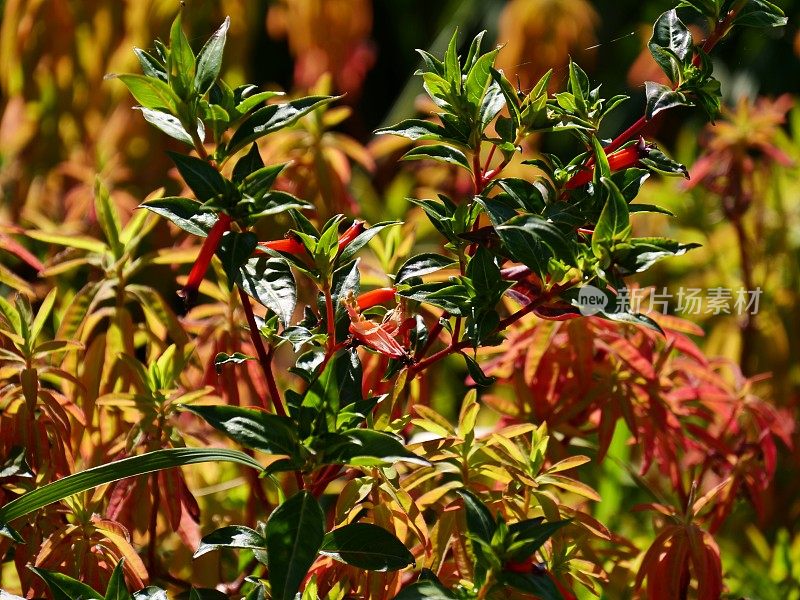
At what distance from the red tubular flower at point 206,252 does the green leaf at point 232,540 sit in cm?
14

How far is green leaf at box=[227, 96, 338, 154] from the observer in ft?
1.80

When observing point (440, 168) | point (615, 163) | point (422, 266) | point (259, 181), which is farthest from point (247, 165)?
point (440, 168)

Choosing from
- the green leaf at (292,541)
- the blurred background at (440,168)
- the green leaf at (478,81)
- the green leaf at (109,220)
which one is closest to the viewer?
the green leaf at (292,541)

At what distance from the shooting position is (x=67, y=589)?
53cm

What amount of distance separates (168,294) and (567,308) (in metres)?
1.18

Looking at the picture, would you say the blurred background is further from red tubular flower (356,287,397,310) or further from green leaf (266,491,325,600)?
green leaf (266,491,325,600)

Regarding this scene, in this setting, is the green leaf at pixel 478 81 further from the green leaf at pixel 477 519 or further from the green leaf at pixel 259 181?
the green leaf at pixel 477 519

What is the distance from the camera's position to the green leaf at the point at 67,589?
0.52 metres

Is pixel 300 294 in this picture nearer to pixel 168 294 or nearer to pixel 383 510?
pixel 383 510

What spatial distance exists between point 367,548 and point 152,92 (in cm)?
29

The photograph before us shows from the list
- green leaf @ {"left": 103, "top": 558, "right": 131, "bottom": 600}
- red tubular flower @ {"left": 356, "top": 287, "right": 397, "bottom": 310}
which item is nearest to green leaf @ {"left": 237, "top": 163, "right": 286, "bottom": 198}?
red tubular flower @ {"left": 356, "top": 287, "right": 397, "bottom": 310}

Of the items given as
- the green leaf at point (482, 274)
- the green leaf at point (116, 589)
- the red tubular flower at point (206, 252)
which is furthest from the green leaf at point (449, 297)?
the green leaf at point (116, 589)

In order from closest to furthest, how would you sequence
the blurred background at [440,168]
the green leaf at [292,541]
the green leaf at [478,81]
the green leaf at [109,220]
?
the green leaf at [292,541] < the green leaf at [478,81] < the green leaf at [109,220] < the blurred background at [440,168]

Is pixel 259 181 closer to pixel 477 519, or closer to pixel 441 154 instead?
pixel 441 154
